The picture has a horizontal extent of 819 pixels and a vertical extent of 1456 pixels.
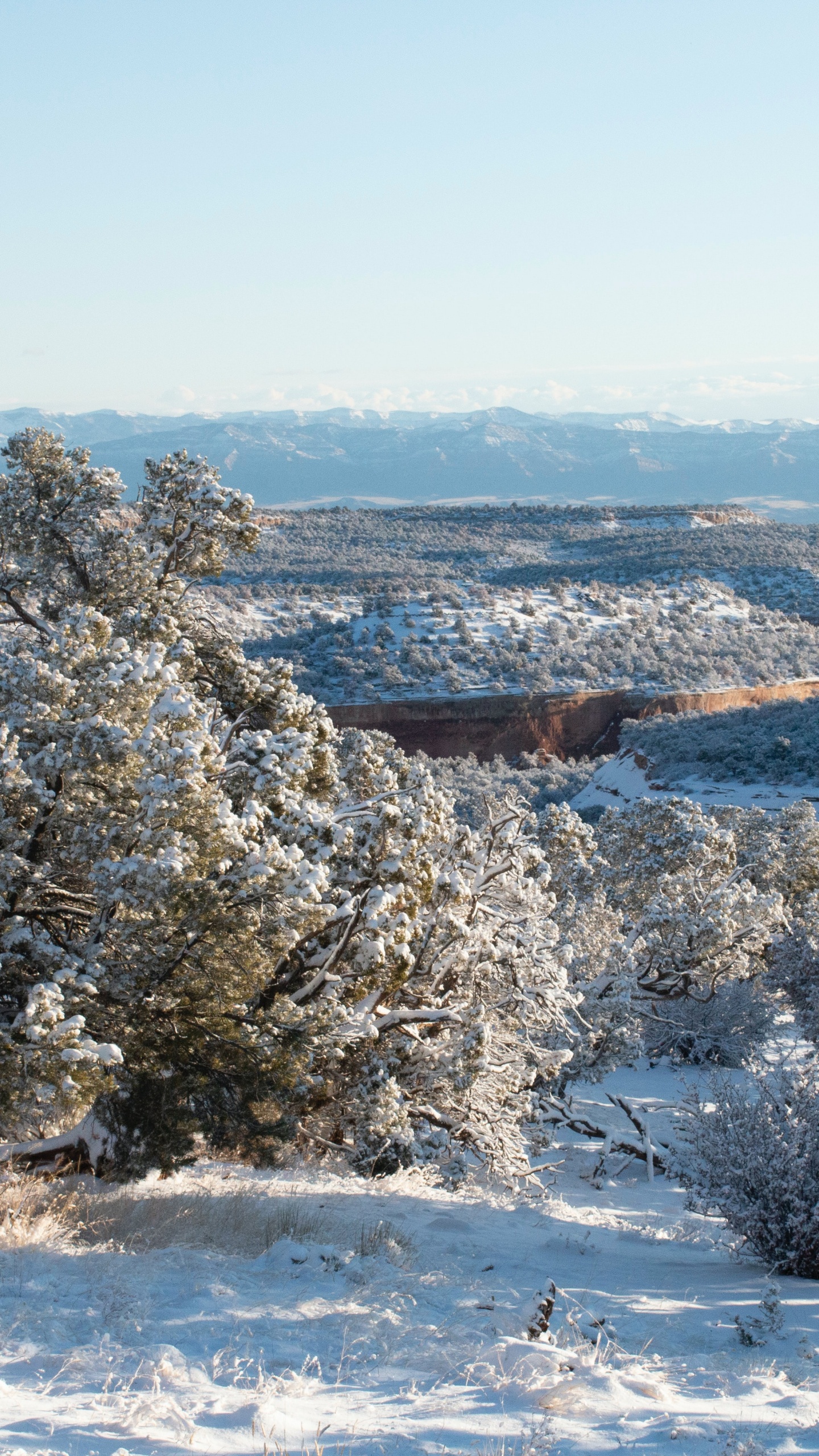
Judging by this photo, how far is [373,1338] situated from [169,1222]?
1.65m

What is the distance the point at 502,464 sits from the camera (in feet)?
584

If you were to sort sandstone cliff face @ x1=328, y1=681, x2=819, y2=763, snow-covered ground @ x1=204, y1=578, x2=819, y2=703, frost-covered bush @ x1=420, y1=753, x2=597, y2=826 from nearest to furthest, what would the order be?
frost-covered bush @ x1=420, y1=753, x2=597, y2=826, sandstone cliff face @ x1=328, y1=681, x2=819, y2=763, snow-covered ground @ x1=204, y1=578, x2=819, y2=703

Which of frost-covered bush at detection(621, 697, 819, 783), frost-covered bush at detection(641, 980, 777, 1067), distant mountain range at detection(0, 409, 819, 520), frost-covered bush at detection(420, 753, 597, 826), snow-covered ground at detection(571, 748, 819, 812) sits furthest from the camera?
distant mountain range at detection(0, 409, 819, 520)

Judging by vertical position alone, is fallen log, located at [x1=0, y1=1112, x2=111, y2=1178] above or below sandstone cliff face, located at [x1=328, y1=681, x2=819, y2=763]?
above

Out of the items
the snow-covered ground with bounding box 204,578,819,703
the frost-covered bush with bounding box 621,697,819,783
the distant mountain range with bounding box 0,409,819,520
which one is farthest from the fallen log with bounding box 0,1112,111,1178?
the distant mountain range with bounding box 0,409,819,520

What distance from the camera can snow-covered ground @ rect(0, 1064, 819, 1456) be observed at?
342 cm

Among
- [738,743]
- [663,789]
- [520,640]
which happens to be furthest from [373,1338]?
[520,640]

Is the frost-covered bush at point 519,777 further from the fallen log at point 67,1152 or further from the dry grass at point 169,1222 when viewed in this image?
the dry grass at point 169,1222

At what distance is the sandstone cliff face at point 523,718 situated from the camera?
124ft

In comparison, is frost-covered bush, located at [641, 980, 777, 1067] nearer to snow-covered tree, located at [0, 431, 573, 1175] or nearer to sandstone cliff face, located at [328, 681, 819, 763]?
snow-covered tree, located at [0, 431, 573, 1175]

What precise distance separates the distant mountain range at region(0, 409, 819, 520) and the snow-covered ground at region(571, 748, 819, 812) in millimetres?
116949

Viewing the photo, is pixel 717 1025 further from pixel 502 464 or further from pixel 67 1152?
pixel 502 464

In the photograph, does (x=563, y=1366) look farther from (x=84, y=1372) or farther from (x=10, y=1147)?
(x=10, y=1147)

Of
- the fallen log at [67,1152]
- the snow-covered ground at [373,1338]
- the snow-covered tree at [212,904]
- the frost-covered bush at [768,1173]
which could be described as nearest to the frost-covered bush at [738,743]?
the snow-covered tree at [212,904]
